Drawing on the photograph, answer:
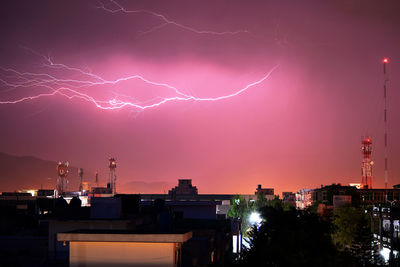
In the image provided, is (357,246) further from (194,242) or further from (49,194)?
(49,194)

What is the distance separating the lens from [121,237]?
2408cm

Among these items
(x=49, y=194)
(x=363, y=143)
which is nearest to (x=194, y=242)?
(x=363, y=143)

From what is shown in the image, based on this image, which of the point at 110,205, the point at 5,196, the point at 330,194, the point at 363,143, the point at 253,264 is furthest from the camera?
the point at 363,143

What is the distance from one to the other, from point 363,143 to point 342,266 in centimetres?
14629

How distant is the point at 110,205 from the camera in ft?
103

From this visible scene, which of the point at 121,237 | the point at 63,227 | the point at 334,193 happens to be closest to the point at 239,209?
the point at 334,193

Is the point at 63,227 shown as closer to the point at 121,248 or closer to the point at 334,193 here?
the point at 121,248

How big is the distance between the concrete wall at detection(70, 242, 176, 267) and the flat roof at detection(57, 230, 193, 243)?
11.9 inches

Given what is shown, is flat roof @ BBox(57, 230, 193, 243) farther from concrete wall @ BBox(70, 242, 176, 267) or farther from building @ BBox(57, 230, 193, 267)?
concrete wall @ BBox(70, 242, 176, 267)

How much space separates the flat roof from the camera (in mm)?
23969

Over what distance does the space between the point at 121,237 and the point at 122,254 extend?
2.64ft

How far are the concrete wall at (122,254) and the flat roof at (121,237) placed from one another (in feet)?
0.99

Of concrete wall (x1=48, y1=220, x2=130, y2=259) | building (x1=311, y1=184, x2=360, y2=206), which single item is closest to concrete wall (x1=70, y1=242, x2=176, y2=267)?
concrete wall (x1=48, y1=220, x2=130, y2=259)

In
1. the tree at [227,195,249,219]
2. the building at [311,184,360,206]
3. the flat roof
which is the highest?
the building at [311,184,360,206]
